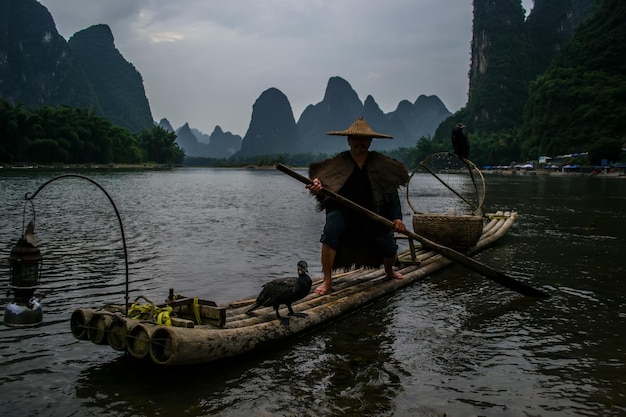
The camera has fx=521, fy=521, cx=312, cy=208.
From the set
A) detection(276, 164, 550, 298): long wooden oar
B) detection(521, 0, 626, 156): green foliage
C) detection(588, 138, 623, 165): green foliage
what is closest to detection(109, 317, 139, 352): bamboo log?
detection(276, 164, 550, 298): long wooden oar

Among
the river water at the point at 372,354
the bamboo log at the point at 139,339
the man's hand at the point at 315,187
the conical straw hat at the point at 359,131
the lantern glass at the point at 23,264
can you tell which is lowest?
the river water at the point at 372,354

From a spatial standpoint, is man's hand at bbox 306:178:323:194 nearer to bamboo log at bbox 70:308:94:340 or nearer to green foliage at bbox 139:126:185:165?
bamboo log at bbox 70:308:94:340

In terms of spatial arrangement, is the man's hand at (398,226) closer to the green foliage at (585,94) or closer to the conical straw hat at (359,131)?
the conical straw hat at (359,131)

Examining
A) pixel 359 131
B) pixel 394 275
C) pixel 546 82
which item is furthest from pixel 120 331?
pixel 546 82

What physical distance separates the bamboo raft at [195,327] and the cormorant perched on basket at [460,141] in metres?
4.44

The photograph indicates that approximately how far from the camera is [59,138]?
223 ft

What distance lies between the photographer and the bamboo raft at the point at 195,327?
3.67 meters

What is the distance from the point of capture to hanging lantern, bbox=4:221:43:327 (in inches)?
160

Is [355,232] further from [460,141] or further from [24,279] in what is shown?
[460,141]

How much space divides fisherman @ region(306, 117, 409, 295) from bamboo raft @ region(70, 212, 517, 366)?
55cm

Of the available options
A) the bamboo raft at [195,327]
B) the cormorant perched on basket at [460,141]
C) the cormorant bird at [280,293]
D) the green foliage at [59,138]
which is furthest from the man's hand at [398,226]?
the green foliage at [59,138]

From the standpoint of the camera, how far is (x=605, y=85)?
241ft

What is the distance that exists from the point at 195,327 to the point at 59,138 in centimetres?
7220

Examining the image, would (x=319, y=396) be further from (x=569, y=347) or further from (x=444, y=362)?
(x=569, y=347)
